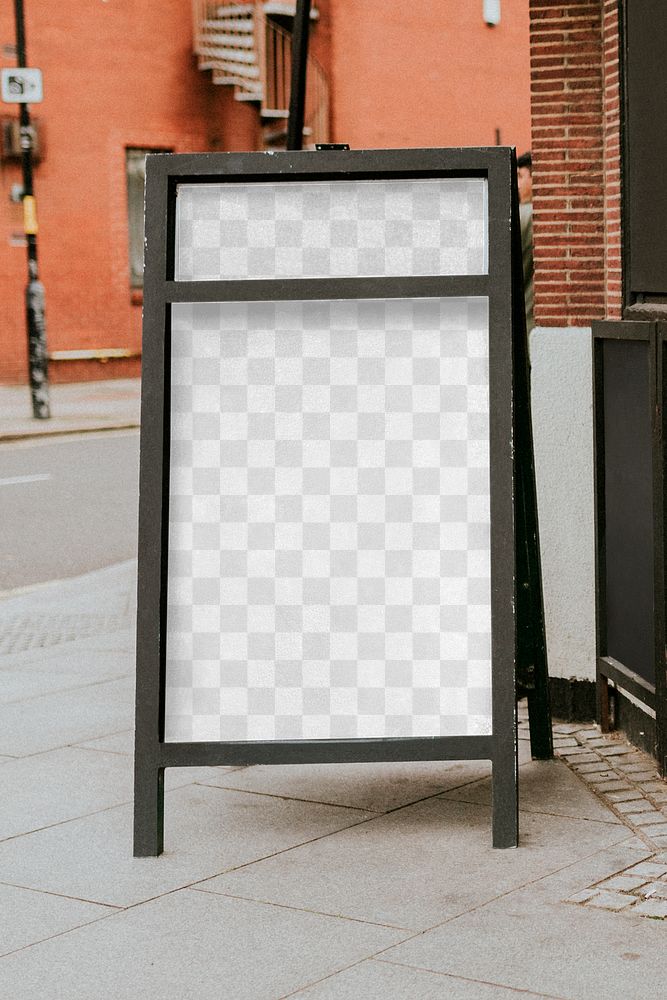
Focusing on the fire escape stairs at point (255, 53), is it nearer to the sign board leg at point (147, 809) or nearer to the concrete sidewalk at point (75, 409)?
the concrete sidewalk at point (75, 409)

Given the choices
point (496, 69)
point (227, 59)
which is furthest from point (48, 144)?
point (496, 69)

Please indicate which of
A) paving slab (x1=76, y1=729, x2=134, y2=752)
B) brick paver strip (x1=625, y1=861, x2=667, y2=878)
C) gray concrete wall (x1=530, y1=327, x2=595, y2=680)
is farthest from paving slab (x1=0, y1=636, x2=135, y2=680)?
brick paver strip (x1=625, y1=861, x2=667, y2=878)

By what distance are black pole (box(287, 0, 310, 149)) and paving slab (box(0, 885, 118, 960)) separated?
9529 mm

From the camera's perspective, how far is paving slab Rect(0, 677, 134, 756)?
6.21m

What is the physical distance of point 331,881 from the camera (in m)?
4.38

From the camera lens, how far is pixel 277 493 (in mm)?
4691

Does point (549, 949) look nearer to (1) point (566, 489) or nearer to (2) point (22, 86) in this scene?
(1) point (566, 489)

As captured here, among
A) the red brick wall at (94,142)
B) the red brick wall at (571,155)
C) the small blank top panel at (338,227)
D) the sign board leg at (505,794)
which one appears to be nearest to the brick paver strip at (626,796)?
the sign board leg at (505,794)

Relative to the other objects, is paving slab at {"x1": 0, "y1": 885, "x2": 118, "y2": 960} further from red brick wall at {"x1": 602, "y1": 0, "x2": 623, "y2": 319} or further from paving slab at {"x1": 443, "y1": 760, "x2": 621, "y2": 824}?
red brick wall at {"x1": 602, "y1": 0, "x2": 623, "y2": 319}

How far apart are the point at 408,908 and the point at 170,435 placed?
155 centimetres

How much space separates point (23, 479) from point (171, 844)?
1232 cm

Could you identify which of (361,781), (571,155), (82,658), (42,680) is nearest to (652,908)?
(361,781)

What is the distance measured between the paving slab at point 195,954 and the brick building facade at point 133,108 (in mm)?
24213

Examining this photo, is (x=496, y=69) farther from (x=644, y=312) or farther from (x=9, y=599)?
(x=644, y=312)
